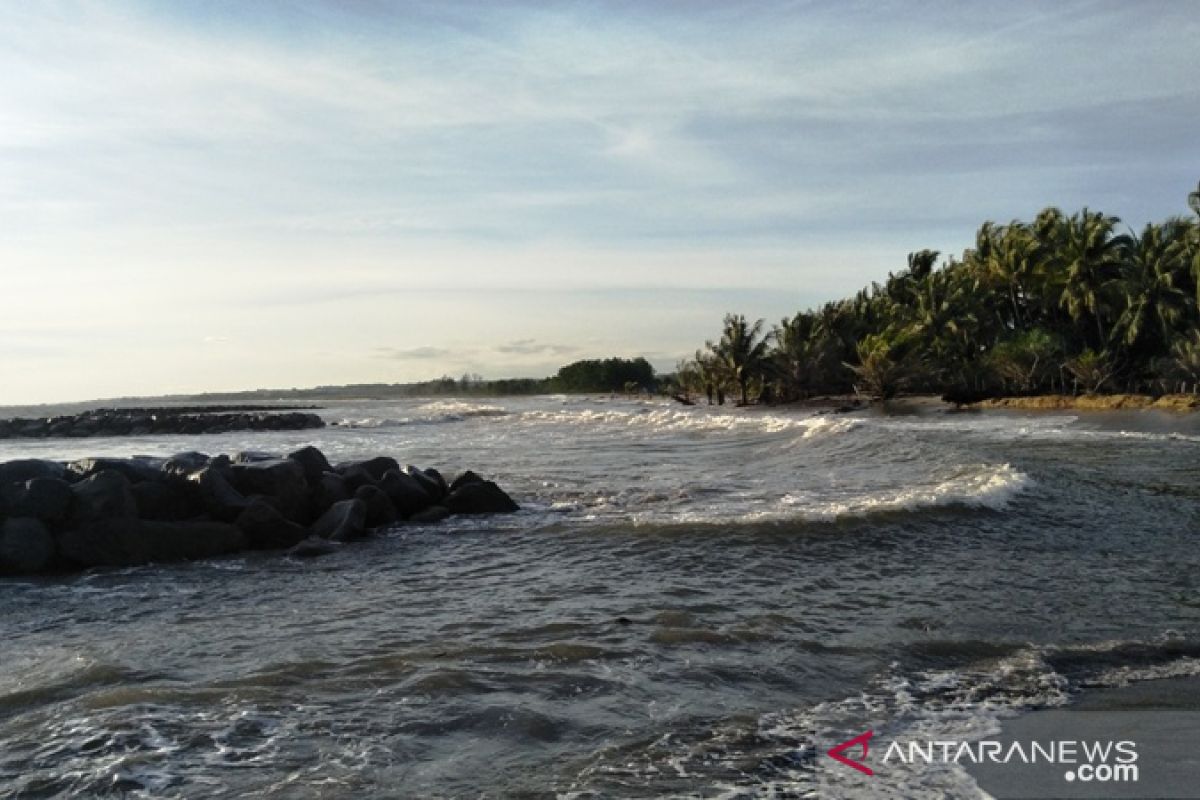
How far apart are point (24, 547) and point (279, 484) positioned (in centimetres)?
340

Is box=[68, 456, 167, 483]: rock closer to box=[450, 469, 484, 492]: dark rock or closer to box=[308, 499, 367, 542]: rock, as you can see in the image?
box=[308, 499, 367, 542]: rock

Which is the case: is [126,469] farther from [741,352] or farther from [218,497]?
[741,352]

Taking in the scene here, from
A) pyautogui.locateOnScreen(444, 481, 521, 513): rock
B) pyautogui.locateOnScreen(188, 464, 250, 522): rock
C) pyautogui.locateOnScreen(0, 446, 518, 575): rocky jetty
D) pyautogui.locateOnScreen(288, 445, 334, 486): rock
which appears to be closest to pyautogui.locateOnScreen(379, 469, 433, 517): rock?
pyautogui.locateOnScreen(0, 446, 518, 575): rocky jetty

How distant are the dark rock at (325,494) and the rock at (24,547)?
11.7ft

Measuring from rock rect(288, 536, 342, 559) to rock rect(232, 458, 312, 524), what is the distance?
1.61m

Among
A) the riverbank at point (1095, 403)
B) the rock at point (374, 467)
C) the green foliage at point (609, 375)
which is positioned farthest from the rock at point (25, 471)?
the green foliage at point (609, 375)

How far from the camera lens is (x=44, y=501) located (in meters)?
11.6

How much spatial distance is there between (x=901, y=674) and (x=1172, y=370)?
157 ft

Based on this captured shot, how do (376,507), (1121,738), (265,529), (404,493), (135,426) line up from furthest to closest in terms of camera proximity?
(135,426), (404,493), (376,507), (265,529), (1121,738)

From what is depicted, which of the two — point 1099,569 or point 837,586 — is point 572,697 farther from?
point 1099,569

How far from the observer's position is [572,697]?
5750 millimetres

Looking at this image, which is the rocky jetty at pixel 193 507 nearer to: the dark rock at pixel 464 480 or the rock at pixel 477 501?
the rock at pixel 477 501

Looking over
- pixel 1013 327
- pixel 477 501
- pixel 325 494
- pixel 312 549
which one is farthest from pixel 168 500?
pixel 1013 327

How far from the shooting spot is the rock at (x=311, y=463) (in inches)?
558
